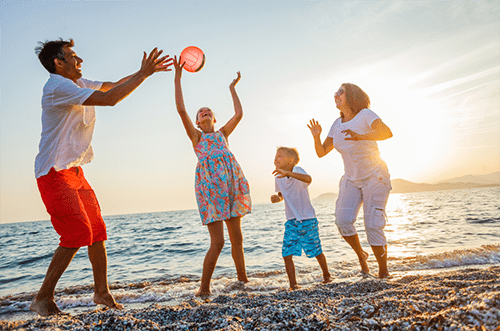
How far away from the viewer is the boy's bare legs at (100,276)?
123 inches

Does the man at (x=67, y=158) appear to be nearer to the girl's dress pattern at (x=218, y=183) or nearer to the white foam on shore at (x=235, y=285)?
the girl's dress pattern at (x=218, y=183)

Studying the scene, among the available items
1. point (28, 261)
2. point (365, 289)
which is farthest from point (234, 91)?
point (28, 261)

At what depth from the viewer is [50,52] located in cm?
312

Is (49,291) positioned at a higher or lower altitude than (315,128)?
lower

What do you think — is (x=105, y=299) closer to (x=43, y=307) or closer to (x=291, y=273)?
(x=43, y=307)

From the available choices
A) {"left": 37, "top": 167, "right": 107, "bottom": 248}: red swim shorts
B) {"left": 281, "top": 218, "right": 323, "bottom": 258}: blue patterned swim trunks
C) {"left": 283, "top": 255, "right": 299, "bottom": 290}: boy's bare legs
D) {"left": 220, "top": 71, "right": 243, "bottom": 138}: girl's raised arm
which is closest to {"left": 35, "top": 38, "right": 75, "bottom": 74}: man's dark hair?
{"left": 37, "top": 167, "right": 107, "bottom": 248}: red swim shorts

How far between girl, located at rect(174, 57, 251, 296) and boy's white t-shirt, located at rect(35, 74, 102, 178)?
1.25 metres

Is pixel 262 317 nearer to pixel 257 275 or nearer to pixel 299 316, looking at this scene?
pixel 299 316

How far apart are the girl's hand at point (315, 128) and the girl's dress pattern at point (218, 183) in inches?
49.6

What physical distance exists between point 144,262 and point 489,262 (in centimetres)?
769

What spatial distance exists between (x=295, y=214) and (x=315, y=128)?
51.9 inches

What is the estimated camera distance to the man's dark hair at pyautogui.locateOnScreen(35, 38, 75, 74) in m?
3.11

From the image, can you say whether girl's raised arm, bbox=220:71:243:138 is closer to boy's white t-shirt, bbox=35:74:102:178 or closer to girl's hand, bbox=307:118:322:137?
girl's hand, bbox=307:118:322:137

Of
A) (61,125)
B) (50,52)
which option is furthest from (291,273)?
(50,52)
